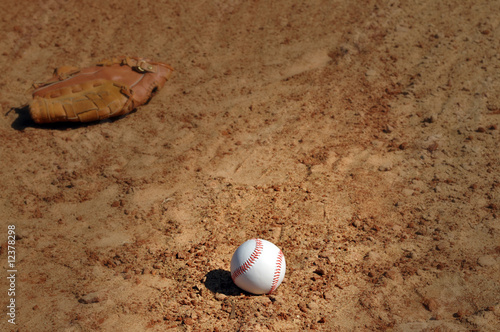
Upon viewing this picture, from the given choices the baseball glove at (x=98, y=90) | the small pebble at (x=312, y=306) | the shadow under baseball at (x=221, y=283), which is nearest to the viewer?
the small pebble at (x=312, y=306)

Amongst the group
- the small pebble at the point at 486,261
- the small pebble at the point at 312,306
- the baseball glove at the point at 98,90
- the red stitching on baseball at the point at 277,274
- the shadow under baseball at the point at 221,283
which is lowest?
the small pebble at the point at 486,261

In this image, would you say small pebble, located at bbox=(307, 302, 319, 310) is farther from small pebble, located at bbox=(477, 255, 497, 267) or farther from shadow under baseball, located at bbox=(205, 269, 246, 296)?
small pebble, located at bbox=(477, 255, 497, 267)

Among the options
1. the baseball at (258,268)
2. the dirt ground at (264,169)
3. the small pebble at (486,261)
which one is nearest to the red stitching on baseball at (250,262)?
the baseball at (258,268)

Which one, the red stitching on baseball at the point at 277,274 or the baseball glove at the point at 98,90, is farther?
the baseball glove at the point at 98,90

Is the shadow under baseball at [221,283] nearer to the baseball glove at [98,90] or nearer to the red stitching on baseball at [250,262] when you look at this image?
the red stitching on baseball at [250,262]

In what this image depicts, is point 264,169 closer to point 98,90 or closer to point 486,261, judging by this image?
point 486,261

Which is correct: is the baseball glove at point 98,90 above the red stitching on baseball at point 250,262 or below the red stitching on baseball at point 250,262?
above

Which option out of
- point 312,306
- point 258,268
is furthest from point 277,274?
point 312,306
